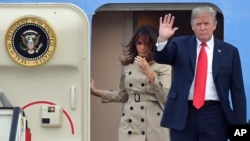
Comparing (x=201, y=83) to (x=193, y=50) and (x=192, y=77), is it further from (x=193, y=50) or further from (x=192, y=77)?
(x=193, y=50)

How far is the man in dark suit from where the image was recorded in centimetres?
462

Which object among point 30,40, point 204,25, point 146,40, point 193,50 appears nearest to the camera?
point 204,25

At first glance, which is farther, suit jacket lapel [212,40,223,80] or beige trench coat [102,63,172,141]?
beige trench coat [102,63,172,141]

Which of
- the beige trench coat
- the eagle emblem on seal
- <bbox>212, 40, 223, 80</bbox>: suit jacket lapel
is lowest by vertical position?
the beige trench coat

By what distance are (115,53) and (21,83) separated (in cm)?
194

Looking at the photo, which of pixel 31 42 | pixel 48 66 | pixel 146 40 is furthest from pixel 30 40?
pixel 146 40

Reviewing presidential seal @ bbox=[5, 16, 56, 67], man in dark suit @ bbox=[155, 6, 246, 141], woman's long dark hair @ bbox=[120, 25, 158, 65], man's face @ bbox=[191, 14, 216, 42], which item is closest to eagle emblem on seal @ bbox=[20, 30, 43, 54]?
presidential seal @ bbox=[5, 16, 56, 67]

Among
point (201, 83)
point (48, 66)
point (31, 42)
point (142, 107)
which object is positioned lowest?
point (142, 107)

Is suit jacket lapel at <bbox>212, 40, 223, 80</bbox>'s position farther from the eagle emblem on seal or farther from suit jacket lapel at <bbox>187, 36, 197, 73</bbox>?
the eagle emblem on seal

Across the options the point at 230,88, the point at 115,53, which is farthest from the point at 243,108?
the point at 115,53

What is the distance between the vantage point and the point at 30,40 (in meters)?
4.91

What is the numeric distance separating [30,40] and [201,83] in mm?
1163

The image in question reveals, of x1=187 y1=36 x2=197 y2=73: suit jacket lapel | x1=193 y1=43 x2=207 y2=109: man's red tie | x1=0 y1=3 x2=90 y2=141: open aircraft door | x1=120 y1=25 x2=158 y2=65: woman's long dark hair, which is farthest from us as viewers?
x1=120 y1=25 x2=158 y2=65: woman's long dark hair

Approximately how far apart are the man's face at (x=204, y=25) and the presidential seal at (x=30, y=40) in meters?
0.94
